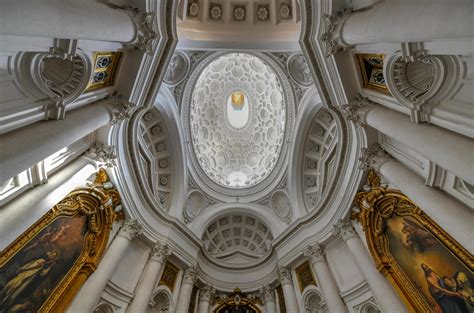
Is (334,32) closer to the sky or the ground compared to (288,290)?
closer to the sky

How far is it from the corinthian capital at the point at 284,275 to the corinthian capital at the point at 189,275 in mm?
4355

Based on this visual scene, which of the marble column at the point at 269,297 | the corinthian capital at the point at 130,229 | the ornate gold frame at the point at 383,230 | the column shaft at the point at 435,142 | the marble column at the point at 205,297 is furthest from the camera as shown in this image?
the marble column at the point at 269,297

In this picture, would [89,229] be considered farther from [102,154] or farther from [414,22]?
[414,22]

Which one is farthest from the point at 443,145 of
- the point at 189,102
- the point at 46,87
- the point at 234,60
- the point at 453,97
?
the point at 234,60

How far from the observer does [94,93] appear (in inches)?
291

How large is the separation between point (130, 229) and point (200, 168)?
730 centimetres

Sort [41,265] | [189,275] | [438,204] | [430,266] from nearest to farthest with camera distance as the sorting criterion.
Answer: [438,204]
[430,266]
[41,265]
[189,275]

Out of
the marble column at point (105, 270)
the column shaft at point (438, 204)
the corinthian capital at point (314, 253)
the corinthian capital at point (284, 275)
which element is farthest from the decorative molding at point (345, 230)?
the marble column at point (105, 270)

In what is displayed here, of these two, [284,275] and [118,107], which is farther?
[284,275]

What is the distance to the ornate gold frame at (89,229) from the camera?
7.30 meters

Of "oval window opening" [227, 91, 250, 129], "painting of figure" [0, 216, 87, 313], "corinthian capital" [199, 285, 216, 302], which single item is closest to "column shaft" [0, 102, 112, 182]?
"painting of figure" [0, 216, 87, 313]

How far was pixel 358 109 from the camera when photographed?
8.16 m

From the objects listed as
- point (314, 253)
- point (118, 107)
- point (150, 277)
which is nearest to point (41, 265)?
point (150, 277)

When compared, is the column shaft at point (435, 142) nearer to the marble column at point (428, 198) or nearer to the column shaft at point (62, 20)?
the marble column at point (428, 198)
